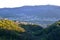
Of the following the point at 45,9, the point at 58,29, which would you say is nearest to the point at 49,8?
the point at 45,9

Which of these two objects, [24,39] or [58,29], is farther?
[58,29]

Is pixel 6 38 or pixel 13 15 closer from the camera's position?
pixel 6 38

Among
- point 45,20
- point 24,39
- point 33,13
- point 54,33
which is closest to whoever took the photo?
point 24,39

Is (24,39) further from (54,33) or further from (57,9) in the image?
(57,9)

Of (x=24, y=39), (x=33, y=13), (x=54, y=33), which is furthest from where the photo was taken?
(x=33, y=13)

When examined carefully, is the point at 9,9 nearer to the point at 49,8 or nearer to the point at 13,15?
the point at 13,15

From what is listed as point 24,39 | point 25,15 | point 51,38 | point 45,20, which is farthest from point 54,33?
point 25,15

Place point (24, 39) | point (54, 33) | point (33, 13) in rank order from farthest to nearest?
point (33, 13) < point (54, 33) < point (24, 39)
